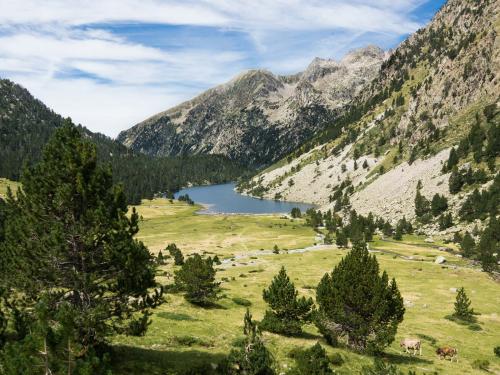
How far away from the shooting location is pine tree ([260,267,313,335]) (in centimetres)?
3781

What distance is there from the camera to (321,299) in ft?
121

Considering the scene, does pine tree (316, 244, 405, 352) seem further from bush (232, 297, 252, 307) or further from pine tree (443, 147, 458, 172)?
pine tree (443, 147, 458, 172)

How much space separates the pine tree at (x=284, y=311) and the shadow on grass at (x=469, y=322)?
25981 mm

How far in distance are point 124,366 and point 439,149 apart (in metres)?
174

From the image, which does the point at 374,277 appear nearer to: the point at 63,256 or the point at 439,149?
the point at 63,256

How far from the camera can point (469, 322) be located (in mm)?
54188

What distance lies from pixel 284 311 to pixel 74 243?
22.1 m

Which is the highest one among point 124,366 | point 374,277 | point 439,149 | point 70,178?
point 439,149

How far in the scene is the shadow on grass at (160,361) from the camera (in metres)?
24.2

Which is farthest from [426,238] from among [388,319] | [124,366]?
[124,366]

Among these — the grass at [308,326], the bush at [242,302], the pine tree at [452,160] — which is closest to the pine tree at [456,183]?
the pine tree at [452,160]

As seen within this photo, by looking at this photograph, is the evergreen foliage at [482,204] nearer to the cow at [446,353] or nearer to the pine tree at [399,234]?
the pine tree at [399,234]

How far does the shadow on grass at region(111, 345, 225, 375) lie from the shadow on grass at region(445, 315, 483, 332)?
36.9 meters

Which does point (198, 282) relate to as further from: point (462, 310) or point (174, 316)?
point (462, 310)
